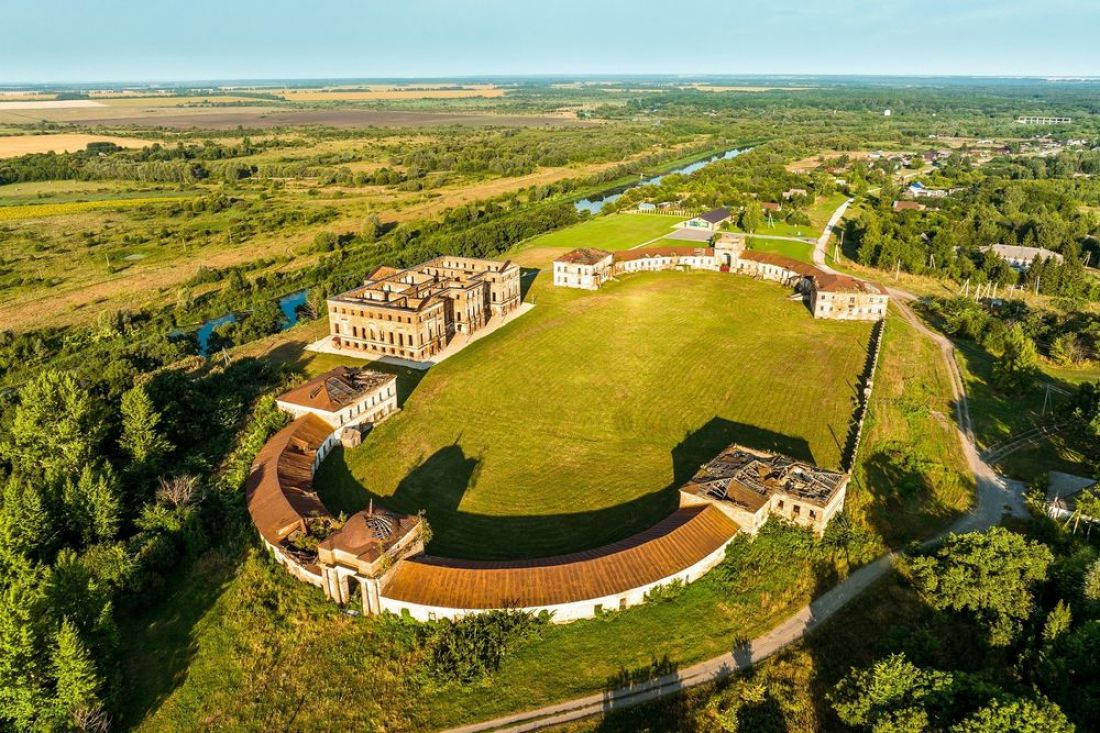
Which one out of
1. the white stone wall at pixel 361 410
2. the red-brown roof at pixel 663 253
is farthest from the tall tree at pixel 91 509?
the red-brown roof at pixel 663 253

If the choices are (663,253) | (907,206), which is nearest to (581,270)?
(663,253)

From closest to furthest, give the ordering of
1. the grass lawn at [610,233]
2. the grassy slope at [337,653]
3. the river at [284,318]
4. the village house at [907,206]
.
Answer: the grassy slope at [337,653] < the river at [284,318] < the grass lawn at [610,233] < the village house at [907,206]

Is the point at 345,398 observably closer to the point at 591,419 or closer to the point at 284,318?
the point at 591,419

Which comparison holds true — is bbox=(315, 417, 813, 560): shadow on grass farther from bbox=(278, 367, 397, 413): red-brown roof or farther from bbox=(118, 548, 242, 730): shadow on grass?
bbox=(118, 548, 242, 730): shadow on grass

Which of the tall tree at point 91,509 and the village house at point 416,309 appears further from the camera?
the village house at point 416,309

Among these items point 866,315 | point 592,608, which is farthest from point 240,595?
point 866,315

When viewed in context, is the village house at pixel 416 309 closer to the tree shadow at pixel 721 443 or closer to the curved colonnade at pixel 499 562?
the curved colonnade at pixel 499 562
